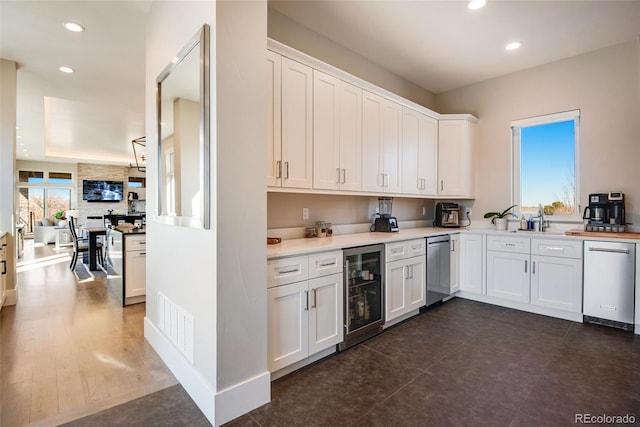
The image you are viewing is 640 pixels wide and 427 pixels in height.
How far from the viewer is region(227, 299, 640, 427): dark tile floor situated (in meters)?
1.78

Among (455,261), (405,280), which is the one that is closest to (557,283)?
(455,261)

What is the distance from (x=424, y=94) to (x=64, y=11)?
14.1ft

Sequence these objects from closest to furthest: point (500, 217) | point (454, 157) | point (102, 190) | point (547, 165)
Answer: point (547, 165), point (500, 217), point (454, 157), point (102, 190)

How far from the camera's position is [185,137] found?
208 cm

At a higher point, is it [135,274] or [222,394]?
[135,274]

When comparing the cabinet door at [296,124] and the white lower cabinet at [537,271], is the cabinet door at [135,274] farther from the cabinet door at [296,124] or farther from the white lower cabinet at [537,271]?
the white lower cabinet at [537,271]

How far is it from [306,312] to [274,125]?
56.9 inches

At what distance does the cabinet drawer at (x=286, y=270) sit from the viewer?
203 cm

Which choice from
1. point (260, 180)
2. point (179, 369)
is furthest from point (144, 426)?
point (260, 180)

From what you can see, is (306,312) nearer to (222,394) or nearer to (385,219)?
(222,394)

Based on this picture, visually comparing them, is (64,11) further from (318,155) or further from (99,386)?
(99,386)

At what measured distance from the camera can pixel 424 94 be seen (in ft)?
15.5

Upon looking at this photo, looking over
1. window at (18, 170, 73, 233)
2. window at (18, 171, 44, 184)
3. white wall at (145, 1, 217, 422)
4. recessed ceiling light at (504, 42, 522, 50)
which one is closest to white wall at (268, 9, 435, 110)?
white wall at (145, 1, 217, 422)

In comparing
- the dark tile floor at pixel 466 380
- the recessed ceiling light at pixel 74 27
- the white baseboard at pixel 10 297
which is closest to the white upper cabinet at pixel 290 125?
the dark tile floor at pixel 466 380
